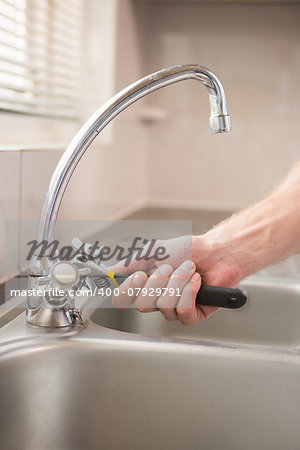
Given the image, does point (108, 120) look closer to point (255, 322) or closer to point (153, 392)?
point (153, 392)

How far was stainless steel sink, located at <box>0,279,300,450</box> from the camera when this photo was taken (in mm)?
627

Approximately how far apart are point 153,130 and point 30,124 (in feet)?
2.71

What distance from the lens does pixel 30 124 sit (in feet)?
3.86

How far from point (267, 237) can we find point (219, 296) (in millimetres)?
191

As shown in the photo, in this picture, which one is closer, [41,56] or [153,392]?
[153,392]

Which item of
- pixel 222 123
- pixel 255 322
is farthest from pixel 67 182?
pixel 255 322

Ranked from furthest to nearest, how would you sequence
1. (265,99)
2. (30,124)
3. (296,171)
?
1. (265,99)
2. (30,124)
3. (296,171)

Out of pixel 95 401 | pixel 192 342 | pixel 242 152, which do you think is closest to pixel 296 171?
pixel 192 342

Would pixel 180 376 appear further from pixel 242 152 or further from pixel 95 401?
pixel 242 152

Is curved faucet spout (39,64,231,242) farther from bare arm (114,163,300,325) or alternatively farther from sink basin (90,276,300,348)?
sink basin (90,276,300,348)

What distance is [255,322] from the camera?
3.23 feet

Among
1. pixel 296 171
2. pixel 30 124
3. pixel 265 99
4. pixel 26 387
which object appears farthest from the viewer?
pixel 265 99

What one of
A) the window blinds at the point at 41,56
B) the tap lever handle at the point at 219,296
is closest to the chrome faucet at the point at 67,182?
the tap lever handle at the point at 219,296

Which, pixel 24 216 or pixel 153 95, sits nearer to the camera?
pixel 24 216
